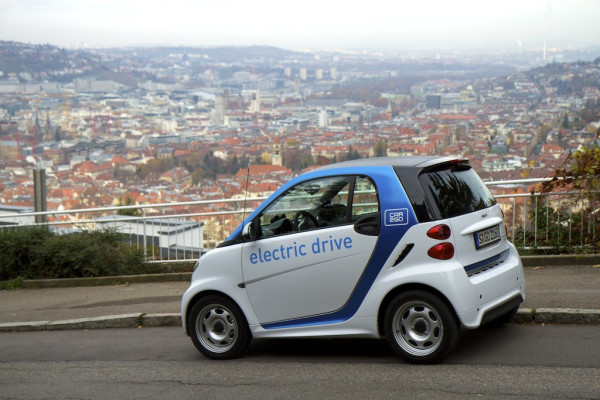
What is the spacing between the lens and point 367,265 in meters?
5.85

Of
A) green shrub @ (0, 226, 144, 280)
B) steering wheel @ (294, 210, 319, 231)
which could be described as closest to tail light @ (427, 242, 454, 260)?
steering wheel @ (294, 210, 319, 231)

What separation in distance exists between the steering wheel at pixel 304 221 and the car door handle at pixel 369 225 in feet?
1.42

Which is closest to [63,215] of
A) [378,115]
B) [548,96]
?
[548,96]

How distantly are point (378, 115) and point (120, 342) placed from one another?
134ft

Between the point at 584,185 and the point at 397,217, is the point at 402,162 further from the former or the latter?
the point at 584,185

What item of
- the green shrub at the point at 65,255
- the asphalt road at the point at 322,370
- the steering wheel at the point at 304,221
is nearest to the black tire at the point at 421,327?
the asphalt road at the point at 322,370

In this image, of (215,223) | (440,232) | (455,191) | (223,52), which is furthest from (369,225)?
(223,52)

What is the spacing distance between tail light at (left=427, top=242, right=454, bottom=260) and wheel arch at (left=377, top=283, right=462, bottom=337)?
0.25m

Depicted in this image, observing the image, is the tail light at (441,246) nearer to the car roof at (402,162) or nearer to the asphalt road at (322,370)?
the car roof at (402,162)

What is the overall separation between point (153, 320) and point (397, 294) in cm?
387

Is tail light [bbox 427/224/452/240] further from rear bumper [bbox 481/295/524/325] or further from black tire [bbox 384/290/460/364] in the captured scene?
rear bumper [bbox 481/295/524/325]

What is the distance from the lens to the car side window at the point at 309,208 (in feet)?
20.1

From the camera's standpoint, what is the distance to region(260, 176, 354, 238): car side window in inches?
241

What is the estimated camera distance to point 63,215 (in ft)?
44.1
